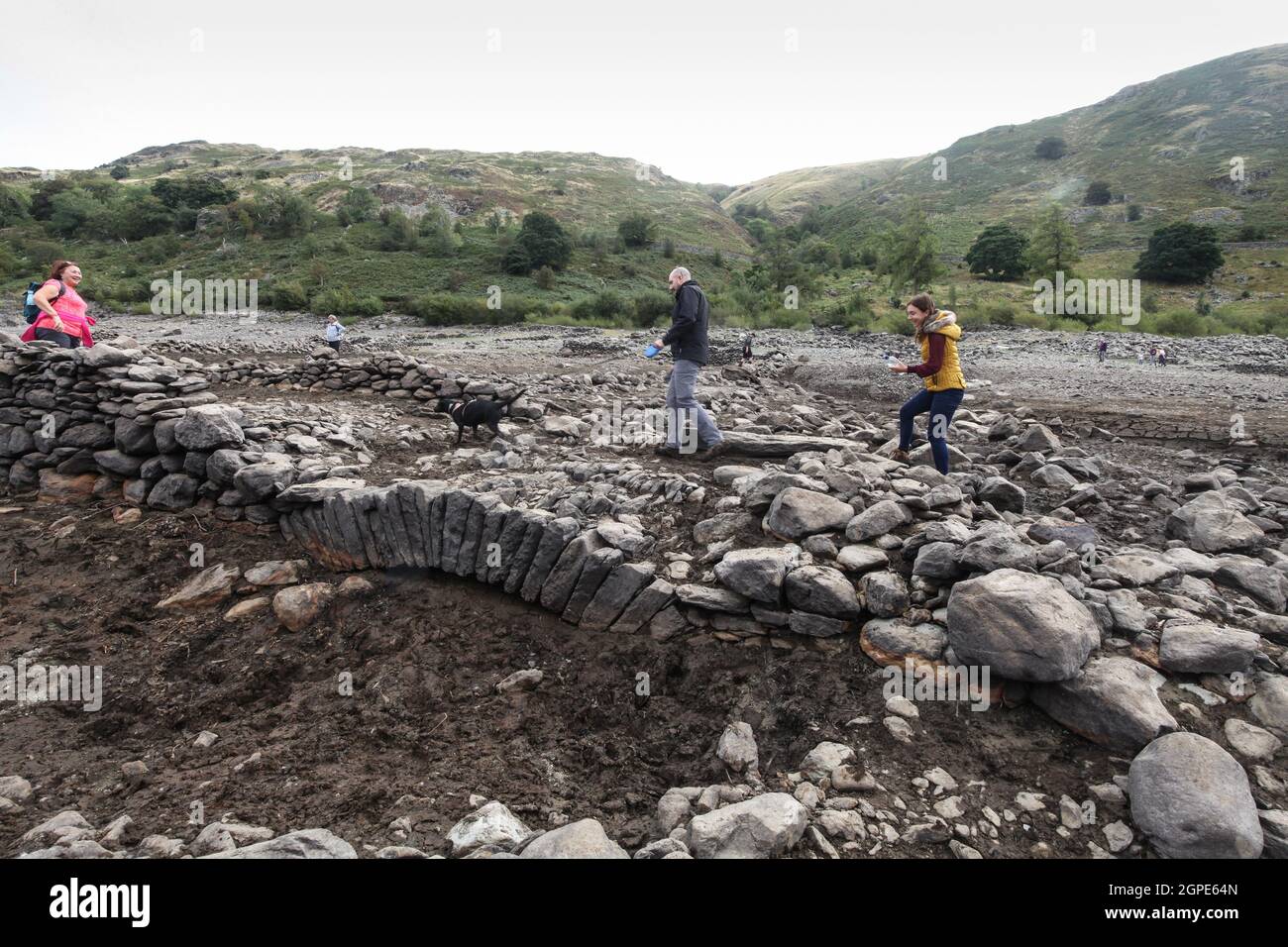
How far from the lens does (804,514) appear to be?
455 centimetres

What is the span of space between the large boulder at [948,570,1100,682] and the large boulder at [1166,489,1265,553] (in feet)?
6.93

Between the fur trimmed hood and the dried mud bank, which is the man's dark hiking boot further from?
the fur trimmed hood

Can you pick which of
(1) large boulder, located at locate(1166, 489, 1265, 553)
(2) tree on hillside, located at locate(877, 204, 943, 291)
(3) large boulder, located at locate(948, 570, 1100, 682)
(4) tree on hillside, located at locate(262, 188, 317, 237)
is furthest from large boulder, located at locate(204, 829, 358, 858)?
(4) tree on hillside, located at locate(262, 188, 317, 237)

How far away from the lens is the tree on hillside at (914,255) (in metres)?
38.2

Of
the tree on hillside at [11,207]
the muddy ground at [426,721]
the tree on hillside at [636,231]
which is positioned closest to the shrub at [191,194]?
the tree on hillside at [11,207]

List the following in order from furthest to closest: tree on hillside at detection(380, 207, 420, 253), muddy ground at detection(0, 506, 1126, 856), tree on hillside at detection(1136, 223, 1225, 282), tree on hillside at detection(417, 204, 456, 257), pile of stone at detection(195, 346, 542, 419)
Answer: tree on hillside at detection(380, 207, 420, 253) < tree on hillside at detection(417, 204, 456, 257) < tree on hillside at detection(1136, 223, 1225, 282) < pile of stone at detection(195, 346, 542, 419) < muddy ground at detection(0, 506, 1126, 856)

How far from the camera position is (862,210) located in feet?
306

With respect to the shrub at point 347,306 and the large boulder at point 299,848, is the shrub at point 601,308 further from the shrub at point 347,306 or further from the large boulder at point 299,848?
the large boulder at point 299,848

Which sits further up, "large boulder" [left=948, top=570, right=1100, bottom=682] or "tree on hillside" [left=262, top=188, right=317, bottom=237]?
"tree on hillside" [left=262, top=188, right=317, bottom=237]

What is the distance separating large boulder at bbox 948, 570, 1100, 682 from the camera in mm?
3111

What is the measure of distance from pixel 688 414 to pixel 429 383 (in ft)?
18.5

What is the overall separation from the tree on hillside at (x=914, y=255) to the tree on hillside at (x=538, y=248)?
26.9 metres

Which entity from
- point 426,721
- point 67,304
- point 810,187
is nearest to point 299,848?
point 426,721

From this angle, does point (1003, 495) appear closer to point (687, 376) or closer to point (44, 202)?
point (687, 376)
